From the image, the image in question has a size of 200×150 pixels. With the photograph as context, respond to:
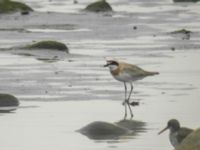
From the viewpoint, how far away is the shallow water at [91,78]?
1551cm

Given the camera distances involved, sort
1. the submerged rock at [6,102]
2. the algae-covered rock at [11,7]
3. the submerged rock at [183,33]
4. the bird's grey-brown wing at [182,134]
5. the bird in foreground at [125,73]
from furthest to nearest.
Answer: the algae-covered rock at [11,7] < the submerged rock at [183,33] < the bird in foreground at [125,73] < the submerged rock at [6,102] < the bird's grey-brown wing at [182,134]

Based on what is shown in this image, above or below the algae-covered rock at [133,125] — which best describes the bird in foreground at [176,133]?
above

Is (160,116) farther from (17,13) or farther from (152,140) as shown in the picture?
(17,13)

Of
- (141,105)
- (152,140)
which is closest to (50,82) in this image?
(141,105)

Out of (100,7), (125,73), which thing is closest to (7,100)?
(125,73)

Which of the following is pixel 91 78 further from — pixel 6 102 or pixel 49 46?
pixel 49 46

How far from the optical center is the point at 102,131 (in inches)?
611

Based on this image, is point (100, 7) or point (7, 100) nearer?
point (7, 100)

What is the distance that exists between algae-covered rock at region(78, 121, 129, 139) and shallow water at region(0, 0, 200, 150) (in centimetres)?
20

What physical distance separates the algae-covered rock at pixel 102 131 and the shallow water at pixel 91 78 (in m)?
0.20

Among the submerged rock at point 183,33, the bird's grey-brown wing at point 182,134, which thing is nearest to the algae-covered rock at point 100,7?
the submerged rock at point 183,33

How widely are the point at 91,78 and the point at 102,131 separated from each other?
6233 mm

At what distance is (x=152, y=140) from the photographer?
15.0 m

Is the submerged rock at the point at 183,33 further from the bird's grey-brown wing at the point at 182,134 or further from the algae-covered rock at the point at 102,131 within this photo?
the bird's grey-brown wing at the point at 182,134
